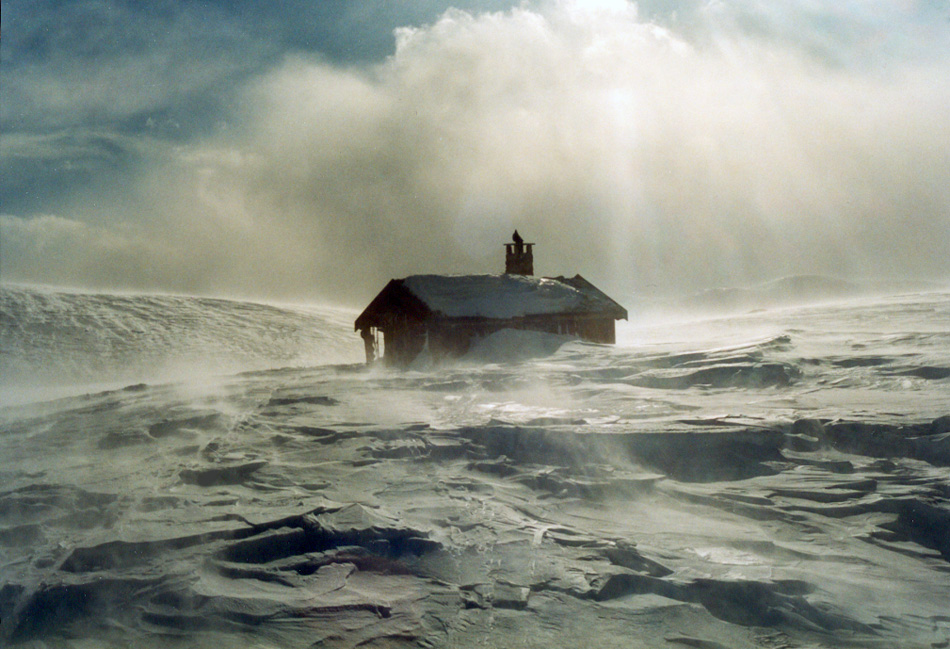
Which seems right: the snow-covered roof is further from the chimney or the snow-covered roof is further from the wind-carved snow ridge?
the wind-carved snow ridge

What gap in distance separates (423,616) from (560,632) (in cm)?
101

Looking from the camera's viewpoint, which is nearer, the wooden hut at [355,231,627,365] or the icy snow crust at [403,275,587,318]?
the wooden hut at [355,231,627,365]

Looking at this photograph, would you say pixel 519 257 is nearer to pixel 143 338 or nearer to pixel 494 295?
pixel 494 295

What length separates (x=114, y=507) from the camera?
24.5 feet

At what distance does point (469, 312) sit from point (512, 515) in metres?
14.0

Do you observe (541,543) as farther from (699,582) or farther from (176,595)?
(176,595)

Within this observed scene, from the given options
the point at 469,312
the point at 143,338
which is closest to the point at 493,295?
the point at 469,312

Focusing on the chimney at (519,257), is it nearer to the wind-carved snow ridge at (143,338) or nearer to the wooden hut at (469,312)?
the wooden hut at (469,312)

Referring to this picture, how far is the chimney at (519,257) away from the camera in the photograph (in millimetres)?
27156

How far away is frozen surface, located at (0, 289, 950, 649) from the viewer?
5184 millimetres

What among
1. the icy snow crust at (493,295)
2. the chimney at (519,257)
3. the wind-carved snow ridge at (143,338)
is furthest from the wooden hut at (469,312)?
the wind-carved snow ridge at (143,338)

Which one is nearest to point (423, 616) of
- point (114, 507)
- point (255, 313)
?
point (114, 507)

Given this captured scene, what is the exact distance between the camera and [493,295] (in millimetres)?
22031

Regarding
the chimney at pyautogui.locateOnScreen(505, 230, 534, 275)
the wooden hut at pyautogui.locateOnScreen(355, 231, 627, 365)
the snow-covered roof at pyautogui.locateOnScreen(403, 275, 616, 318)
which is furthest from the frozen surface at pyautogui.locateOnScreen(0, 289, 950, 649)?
the chimney at pyautogui.locateOnScreen(505, 230, 534, 275)
